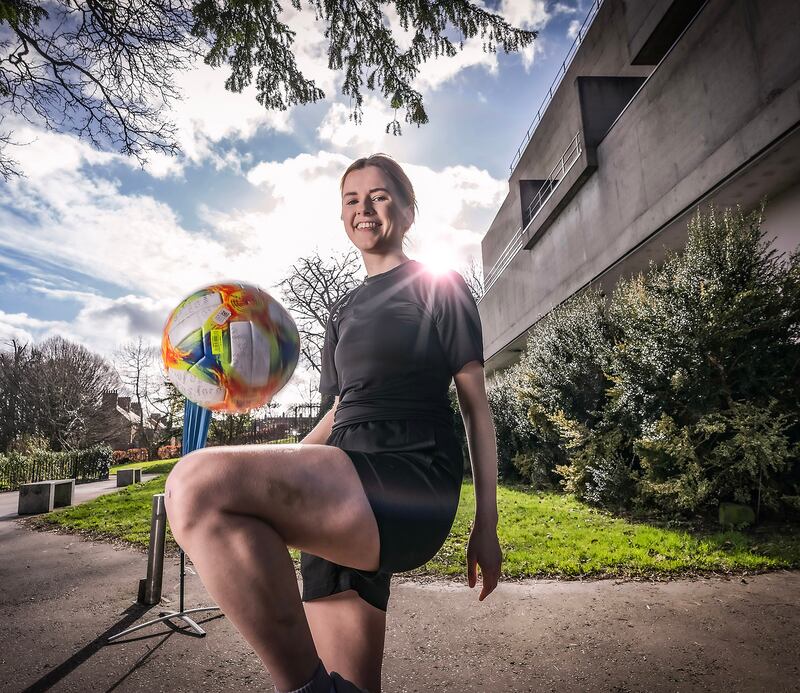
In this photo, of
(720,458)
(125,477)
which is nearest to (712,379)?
(720,458)

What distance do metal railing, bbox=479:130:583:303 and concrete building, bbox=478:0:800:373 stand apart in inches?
3.2

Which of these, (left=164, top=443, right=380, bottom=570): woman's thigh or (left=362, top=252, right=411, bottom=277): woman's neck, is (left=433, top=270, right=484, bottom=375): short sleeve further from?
(left=164, top=443, right=380, bottom=570): woman's thigh

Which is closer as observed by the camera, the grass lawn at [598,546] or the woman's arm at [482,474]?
the woman's arm at [482,474]

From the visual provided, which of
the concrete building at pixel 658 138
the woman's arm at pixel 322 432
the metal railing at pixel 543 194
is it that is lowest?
the woman's arm at pixel 322 432

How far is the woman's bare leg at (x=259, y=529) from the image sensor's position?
873 mm

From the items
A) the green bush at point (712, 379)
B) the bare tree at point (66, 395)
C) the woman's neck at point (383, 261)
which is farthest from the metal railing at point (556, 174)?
the bare tree at point (66, 395)

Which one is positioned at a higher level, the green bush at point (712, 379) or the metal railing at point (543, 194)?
the metal railing at point (543, 194)

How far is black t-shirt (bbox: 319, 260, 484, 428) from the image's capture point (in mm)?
1322

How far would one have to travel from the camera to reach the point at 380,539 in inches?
40.9

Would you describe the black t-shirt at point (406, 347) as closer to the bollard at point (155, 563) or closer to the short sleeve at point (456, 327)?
the short sleeve at point (456, 327)

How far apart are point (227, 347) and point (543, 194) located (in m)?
16.8

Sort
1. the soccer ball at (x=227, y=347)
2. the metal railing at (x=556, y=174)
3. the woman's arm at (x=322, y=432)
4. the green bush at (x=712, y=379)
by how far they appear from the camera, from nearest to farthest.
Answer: the woman's arm at (x=322, y=432) → the soccer ball at (x=227, y=347) → the green bush at (x=712, y=379) → the metal railing at (x=556, y=174)

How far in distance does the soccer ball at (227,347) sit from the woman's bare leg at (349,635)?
0.85 metres

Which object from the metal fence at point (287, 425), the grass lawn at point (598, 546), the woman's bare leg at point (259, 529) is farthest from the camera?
the metal fence at point (287, 425)
